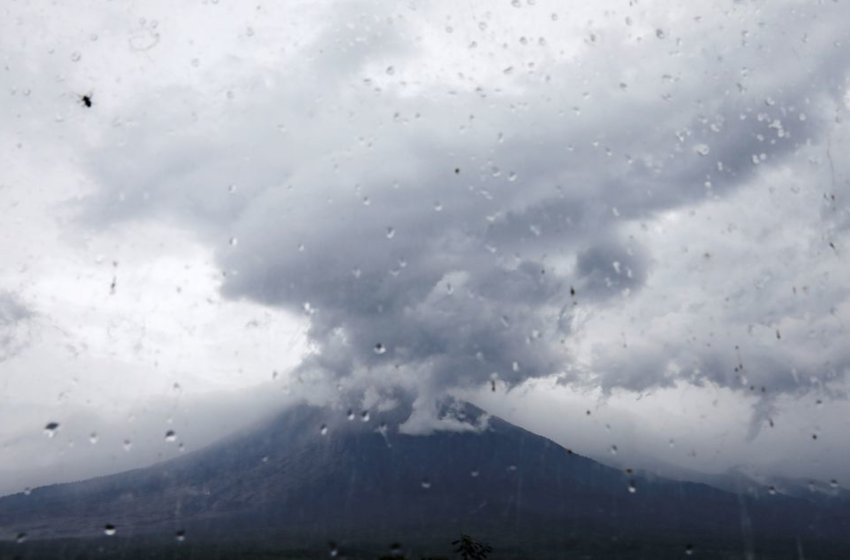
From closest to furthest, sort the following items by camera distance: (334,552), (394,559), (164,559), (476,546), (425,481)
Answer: (334,552) → (425,481) → (394,559) → (476,546) → (164,559)

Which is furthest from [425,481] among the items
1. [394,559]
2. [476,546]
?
[476,546]

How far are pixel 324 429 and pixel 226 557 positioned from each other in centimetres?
20971

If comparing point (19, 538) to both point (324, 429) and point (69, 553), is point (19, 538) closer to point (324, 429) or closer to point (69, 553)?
point (324, 429)

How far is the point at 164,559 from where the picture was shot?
17100 centimetres

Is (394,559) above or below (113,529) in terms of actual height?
below

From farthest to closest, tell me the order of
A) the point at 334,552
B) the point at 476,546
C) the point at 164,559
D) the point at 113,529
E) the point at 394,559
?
the point at 164,559, the point at 476,546, the point at 394,559, the point at 334,552, the point at 113,529

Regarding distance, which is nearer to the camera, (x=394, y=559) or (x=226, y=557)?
(x=394, y=559)

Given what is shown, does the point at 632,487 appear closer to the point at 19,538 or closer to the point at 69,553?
the point at 19,538

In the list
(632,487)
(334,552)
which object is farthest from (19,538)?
(632,487)

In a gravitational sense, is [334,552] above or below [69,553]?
above

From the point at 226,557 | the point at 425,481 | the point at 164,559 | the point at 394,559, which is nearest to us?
the point at 425,481

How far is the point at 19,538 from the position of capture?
10211mm

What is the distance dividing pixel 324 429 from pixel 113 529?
5644 millimetres

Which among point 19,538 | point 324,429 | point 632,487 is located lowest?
point 19,538
